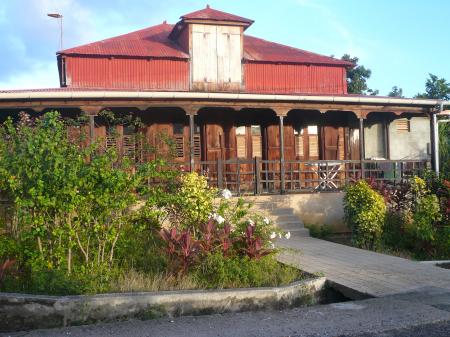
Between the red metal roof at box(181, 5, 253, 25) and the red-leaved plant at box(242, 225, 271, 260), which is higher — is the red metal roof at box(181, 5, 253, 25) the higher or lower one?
the higher one

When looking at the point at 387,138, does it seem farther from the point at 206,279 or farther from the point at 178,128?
the point at 206,279

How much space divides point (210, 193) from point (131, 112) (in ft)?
25.0

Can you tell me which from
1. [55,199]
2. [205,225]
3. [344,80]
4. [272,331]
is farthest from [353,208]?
[344,80]

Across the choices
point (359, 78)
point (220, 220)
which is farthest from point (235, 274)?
point (359, 78)

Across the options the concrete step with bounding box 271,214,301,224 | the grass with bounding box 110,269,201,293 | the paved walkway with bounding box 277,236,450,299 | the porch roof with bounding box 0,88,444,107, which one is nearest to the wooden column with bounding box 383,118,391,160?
the porch roof with bounding box 0,88,444,107

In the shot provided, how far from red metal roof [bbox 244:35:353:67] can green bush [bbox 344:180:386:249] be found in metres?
8.71

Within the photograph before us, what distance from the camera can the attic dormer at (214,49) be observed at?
658 inches

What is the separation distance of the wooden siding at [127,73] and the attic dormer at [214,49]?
0.47m

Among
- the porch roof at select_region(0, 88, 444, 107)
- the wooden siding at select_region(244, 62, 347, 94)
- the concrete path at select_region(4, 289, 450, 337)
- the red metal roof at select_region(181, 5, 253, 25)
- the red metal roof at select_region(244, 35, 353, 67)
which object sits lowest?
the concrete path at select_region(4, 289, 450, 337)

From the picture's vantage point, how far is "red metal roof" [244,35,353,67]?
1800cm

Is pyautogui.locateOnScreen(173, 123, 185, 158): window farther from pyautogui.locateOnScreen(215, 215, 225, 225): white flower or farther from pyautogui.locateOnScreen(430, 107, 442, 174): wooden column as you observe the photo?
pyautogui.locateOnScreen(215, 215, 225, 225): white flower

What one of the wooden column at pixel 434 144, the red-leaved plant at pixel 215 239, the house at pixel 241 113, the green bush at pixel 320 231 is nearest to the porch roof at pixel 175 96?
the house at pixel 241 113

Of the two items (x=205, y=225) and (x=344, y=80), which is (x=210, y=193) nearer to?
(x=205, y=225)

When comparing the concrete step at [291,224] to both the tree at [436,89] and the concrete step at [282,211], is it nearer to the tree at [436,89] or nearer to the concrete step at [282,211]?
the concrete step at [282,211]
